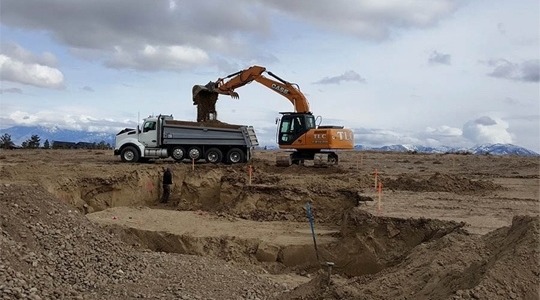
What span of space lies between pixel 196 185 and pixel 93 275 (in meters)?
10.7

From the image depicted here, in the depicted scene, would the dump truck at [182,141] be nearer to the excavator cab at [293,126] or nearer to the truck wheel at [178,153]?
the truck wheel at [178,153]

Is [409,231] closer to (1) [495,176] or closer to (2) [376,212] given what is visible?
(2) [376,212]

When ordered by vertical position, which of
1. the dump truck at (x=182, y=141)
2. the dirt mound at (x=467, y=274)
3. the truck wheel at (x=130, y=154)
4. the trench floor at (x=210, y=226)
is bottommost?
the trench floor at (x=210, y=226)

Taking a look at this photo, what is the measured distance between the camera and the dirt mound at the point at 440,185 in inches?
674

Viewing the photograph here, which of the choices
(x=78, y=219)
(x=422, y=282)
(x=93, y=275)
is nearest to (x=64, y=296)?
(x=93, y=275)

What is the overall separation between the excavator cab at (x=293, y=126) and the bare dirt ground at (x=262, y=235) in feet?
4.17

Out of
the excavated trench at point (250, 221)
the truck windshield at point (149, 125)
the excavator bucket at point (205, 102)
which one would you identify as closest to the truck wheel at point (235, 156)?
the excavator bucket at point (205, 102)

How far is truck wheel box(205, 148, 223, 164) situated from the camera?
74.3 feet

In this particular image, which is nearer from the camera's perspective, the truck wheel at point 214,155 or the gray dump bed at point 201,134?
the gray dump bed at point 201,134

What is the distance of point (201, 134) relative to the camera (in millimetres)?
22453

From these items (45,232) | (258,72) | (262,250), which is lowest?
(262,250)

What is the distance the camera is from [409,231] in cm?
1201

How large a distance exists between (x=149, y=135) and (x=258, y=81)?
199 inches

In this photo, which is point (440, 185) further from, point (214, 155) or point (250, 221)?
point (214, 155)
